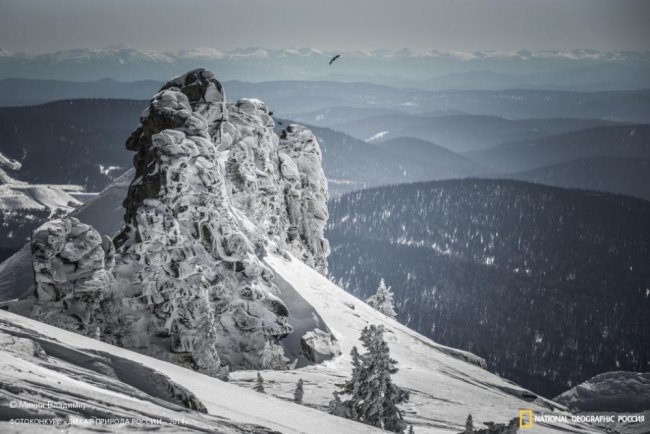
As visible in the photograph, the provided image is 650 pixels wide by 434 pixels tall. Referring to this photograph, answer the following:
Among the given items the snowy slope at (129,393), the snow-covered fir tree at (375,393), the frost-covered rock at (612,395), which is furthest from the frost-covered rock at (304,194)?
the frost-covered rock at (612,395)

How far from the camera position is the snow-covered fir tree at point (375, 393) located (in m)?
27.0

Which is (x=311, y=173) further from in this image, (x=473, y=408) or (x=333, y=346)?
(x=473, y=408)

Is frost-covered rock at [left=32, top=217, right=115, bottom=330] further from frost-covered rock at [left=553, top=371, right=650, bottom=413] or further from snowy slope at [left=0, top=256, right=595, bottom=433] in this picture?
frost-covered rock at [left=553, top=371, right=650, bottom=413]

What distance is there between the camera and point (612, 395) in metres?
93.1

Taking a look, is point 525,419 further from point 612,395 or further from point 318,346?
point 612,395

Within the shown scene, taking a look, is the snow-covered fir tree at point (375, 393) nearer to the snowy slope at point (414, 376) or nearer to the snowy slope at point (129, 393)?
the snowy slope at point (414, 376)

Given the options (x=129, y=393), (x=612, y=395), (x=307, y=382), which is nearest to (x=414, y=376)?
(x=307, y=382)

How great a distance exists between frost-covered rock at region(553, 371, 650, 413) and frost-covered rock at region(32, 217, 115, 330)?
87377mm

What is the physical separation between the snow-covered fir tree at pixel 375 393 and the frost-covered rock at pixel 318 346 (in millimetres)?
17270

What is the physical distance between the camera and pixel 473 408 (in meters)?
41.4

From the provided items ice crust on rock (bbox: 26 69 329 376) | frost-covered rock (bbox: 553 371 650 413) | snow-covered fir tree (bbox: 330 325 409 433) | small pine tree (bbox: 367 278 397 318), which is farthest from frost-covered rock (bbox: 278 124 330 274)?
frost-covered rock (bbox: 553 371 650 413)

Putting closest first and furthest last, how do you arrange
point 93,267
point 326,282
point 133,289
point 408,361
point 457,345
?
1. point 93,267
2. point 133,289
3. point 408,361
4. point 326,282
5. point 457,345

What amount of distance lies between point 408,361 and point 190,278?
2869 centimetres

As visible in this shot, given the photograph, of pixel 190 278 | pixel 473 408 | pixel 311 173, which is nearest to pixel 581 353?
pixel 311 173
